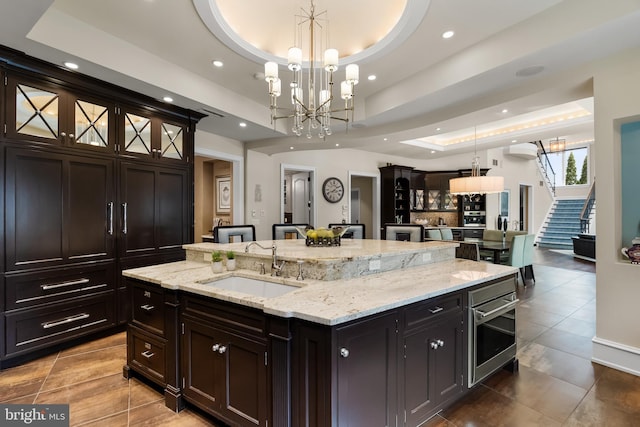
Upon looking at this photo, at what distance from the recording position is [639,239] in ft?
8.34

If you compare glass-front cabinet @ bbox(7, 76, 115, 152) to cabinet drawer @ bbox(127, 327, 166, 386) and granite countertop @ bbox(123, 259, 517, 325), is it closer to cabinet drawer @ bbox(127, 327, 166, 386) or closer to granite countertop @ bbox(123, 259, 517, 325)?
granite countertop @ bbox(123, 259, 517, 325)

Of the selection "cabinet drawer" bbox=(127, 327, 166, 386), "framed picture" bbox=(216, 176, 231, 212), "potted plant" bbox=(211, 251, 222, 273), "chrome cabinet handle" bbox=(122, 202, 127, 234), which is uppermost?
"framed picture" bbox=(216, 176, 231, 212)

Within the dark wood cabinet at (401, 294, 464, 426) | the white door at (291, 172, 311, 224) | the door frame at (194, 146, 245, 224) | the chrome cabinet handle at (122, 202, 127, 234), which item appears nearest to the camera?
the dark wood cabinet at (401, 294, 464, 426)

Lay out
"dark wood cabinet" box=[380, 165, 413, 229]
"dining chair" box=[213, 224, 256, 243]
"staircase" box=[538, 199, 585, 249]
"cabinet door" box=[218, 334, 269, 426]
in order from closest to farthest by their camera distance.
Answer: "cabinet door" box=[218, 334, 269, 426], "dining chair" box=[213, 224, 256, 243], "dark wood cabinet" box=[380, 165, 413, 229], "staircase" box=[538, 199, 585, 249]

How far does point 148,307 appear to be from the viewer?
2.25 meters

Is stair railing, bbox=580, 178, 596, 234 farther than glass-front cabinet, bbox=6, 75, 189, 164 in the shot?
Yes

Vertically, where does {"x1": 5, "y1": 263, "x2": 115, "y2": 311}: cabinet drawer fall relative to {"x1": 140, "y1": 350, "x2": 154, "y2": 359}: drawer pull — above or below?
above

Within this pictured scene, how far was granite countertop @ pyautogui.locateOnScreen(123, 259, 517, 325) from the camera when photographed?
150cm

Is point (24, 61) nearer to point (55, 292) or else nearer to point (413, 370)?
point (55, 292)

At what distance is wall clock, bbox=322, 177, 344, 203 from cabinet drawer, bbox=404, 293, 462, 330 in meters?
5.21

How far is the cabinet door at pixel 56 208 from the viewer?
2617 millimetres

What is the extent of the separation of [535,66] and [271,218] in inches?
191

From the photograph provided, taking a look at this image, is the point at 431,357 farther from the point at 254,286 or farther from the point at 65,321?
the point at 65,321

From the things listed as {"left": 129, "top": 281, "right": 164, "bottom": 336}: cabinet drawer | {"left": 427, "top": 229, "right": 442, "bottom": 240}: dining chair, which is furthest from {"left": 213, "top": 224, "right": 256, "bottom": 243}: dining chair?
{"left": 427, "top": 229, "right": 442, "bottom": 240}: dining chair
